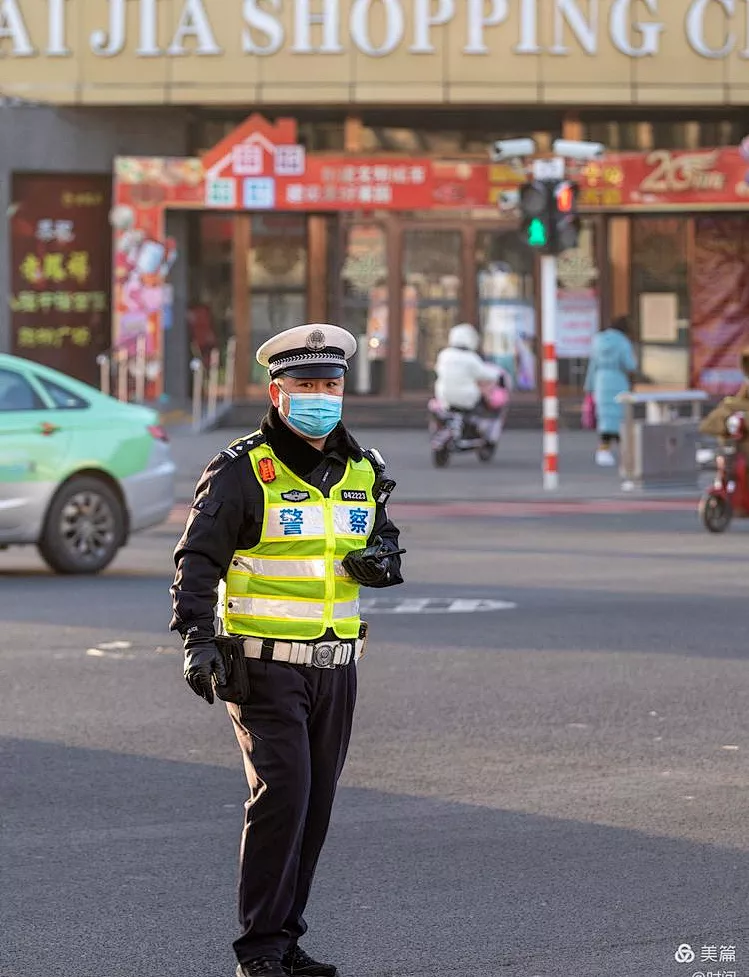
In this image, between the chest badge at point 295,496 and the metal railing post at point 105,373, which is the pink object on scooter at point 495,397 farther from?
the chest badge at point 295,496

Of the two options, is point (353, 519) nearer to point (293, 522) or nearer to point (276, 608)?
point (293, 522)

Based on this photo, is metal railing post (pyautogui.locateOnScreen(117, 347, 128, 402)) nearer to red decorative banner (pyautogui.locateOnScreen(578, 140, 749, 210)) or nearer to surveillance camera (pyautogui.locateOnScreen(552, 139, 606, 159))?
red decorative banner (pyautogui.locateOnScreen(578, 140, 749, 210))

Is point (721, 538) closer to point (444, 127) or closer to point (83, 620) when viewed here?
point (83, 620)

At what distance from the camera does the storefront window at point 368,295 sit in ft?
119

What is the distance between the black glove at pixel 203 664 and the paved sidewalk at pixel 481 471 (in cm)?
1718

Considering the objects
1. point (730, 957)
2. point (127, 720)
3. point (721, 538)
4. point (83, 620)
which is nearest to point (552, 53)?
point (721, 538)

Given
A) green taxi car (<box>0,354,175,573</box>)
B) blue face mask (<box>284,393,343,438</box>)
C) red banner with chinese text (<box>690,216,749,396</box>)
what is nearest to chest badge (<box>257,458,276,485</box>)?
blue face mask (<box>284,393,343,438</box>)

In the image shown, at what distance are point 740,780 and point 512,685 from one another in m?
2.36

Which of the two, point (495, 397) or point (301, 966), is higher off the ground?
point (495, 397)

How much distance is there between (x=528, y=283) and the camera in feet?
120

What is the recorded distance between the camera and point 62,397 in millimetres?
15922

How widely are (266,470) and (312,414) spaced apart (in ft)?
0.58

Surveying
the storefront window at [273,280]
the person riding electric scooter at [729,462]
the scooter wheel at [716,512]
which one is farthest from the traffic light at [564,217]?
the storefront window at [273,280]

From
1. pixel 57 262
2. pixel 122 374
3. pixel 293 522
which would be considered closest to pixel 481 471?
pixel 122 374
